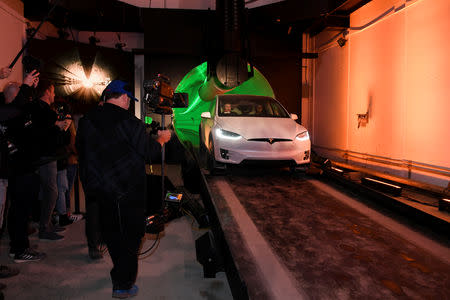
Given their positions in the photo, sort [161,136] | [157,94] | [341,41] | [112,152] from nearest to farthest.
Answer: [112,152], [161,136], [157,94], [341,41]

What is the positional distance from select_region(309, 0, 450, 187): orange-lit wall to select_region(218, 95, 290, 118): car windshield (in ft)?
7.78

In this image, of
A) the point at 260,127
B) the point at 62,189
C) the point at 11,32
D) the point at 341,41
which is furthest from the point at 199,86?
the point at 62,189

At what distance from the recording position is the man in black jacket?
250cm

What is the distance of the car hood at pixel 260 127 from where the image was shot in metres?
5.47

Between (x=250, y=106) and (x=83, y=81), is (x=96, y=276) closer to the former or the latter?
(x=250, y=106)

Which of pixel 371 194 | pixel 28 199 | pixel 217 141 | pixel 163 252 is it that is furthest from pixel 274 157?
pixel 28 199

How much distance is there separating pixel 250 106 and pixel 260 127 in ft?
4.88

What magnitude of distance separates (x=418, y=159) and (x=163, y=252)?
4.95 m

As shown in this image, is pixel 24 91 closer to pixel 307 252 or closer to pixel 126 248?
pixel 126 248

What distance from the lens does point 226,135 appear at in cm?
550

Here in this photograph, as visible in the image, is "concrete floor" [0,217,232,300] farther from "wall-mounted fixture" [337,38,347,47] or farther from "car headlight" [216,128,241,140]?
"wall-mounted fixture" [337,38,347,47]

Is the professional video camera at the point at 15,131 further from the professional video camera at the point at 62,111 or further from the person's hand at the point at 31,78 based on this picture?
the professional video camera at the point at 62,111

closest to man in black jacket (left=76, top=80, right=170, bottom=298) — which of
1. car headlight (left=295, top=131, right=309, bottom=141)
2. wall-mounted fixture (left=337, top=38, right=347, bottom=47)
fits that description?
car headlight (left=295, top=131, right=309, bottom=141)

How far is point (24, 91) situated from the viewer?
2.99 meters
